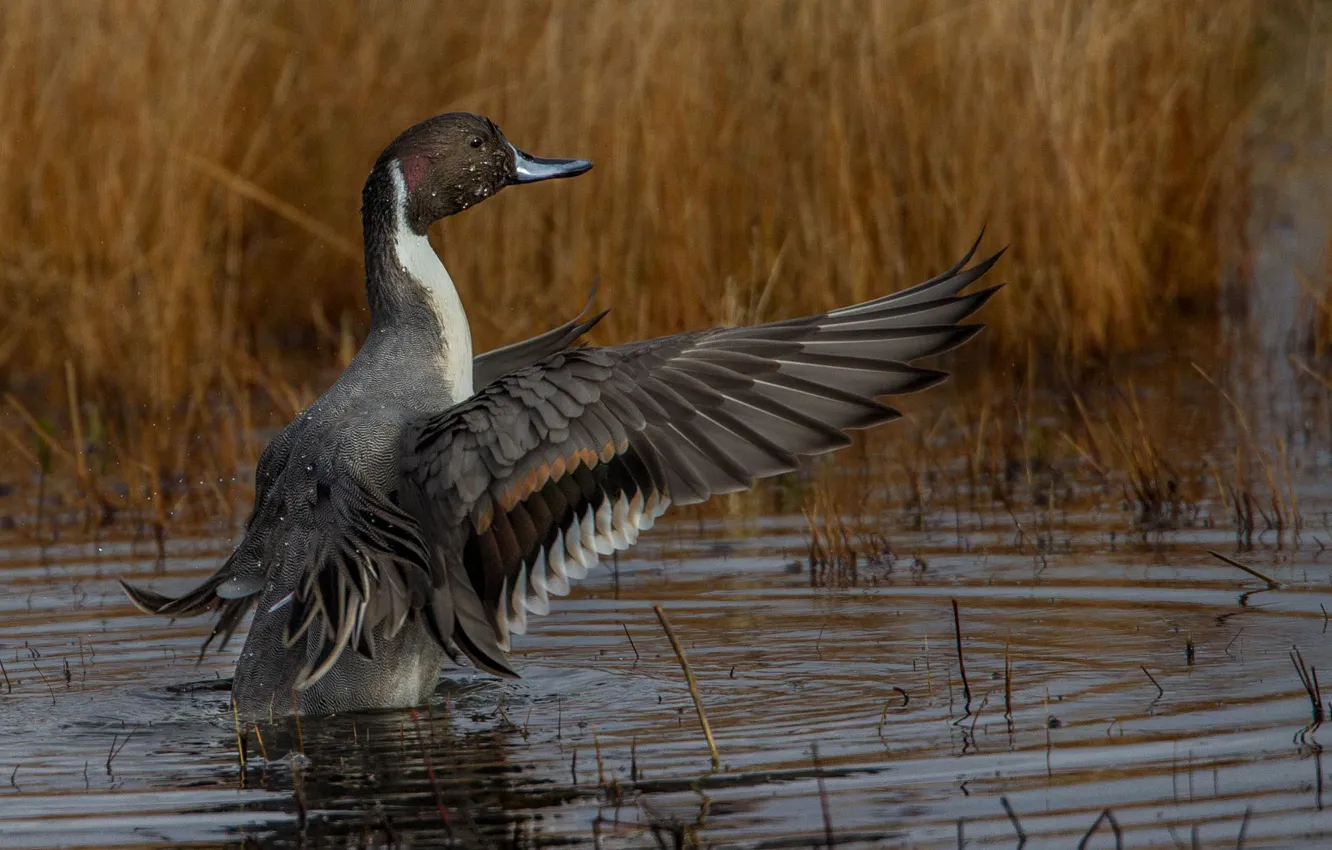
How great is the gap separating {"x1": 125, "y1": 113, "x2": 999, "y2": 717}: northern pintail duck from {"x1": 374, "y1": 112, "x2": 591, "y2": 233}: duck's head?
778mm

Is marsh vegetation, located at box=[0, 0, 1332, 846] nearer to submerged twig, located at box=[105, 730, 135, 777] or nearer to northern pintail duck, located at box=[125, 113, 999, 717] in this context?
submerged twig, located at box=[105, 730, 135, 777]

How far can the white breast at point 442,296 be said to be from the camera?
509cm

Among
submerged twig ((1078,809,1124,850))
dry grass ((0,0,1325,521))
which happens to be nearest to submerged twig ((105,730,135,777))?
submerged twig ((1078,809,1124,850))

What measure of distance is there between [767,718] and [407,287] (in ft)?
5.11

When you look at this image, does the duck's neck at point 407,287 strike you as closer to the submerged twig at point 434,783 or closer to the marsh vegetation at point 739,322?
the marsh vegetation at point 739,322

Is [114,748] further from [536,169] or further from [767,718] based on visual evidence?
[536,169]

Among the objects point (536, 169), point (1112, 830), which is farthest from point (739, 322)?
point (1112, 830)

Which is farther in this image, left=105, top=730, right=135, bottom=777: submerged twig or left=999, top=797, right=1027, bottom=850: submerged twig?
left=105, top=730, right=135, bottom=777: submerged twig

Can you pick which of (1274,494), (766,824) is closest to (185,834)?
(766,824)

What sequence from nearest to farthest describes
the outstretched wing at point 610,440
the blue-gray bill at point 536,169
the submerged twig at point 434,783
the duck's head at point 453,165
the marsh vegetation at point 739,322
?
the submerged twig at point 434,783 → the marsh vegetation at point 739,322 → the outstretched wing at point 610,440 → the duck's head at point 453,165 → the blue-gray bill at point 536,169

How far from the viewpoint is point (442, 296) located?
5164mm

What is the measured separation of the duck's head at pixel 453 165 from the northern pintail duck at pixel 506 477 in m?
0.78

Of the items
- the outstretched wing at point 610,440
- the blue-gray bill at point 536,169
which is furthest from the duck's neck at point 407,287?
the outstretched wing at point 610,440

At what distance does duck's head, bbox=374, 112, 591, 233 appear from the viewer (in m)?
5.39
